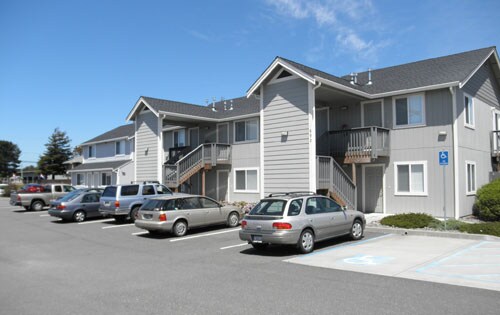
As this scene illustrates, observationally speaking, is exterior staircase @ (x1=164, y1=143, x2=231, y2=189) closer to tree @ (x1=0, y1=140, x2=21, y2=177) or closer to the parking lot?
the parking lot

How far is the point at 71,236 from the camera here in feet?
49.1

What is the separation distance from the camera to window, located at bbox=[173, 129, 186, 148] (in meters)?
28.5

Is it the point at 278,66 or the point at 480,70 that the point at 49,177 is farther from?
the point at 480,70

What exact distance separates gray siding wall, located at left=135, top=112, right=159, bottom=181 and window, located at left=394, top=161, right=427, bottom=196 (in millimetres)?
13568

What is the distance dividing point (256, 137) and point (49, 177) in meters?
57.0

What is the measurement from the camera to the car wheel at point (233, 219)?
52.5ft

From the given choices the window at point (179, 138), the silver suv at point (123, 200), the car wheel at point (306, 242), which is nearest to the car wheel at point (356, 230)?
the car wheel at point (306, 242)

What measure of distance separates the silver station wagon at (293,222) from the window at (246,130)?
12.3m

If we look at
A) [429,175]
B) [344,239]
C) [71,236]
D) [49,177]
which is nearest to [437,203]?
[429,175]

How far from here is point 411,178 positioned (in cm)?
1827

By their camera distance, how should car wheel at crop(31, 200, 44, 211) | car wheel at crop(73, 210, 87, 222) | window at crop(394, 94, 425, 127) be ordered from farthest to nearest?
car wheel at crop(31, 200, 44, 211)
car wheel at crop(73, 210, 87, 222)
window at crop(394, 94, 425, 127)

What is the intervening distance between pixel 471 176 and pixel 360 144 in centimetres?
519

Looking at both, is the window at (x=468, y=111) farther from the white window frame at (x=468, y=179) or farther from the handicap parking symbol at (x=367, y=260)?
the handicap parking symbol at (x=367, y=260)

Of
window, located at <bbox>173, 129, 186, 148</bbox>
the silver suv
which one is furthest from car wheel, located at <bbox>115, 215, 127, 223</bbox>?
window, located at <bbox>173, 129, 186, 148</bbox>
